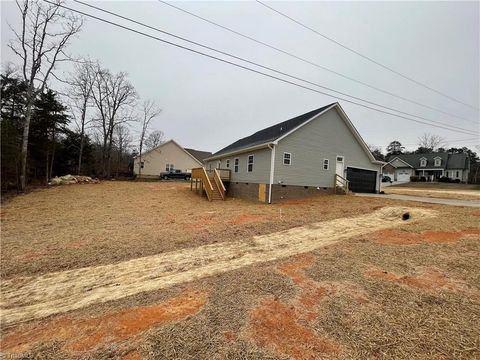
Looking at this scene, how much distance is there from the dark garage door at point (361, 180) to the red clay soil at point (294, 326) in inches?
637

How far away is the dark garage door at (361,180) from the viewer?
60.6 feet

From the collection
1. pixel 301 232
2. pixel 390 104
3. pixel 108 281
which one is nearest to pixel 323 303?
pixel 108 281

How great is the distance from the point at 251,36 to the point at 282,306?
32.4 ft

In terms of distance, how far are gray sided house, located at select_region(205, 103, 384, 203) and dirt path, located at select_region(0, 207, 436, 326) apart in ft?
26.3

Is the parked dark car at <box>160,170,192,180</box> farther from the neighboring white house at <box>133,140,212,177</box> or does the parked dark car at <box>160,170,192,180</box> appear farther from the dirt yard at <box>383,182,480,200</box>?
the dirt yard at <box>383,182,480,200</box>

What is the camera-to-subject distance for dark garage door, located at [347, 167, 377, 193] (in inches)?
727

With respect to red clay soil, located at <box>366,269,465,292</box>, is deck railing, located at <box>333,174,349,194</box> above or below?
above

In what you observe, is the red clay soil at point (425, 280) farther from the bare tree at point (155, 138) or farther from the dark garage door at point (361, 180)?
the bare tree at point (155, 138)

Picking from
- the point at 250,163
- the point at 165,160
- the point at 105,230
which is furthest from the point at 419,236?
the point at 165,160

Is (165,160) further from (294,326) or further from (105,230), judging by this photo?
(294,326)

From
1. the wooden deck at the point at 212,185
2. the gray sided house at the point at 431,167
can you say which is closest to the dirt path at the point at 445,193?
the wooden deck at the point at 212,185

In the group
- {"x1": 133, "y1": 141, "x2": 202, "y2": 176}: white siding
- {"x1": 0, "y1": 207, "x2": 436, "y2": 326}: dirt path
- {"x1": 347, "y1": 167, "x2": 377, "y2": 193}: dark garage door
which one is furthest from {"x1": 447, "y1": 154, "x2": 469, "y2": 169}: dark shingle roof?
{"x1": 0, "y1": 207, "x2": 436, "y2": 326}: dirt path

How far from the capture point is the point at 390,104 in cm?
1561

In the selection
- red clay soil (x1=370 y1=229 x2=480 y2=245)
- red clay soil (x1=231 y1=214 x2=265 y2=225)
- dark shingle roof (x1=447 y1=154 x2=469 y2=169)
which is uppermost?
dark shingle roof (x1=447 y1=154 x2=469 y2=169)
